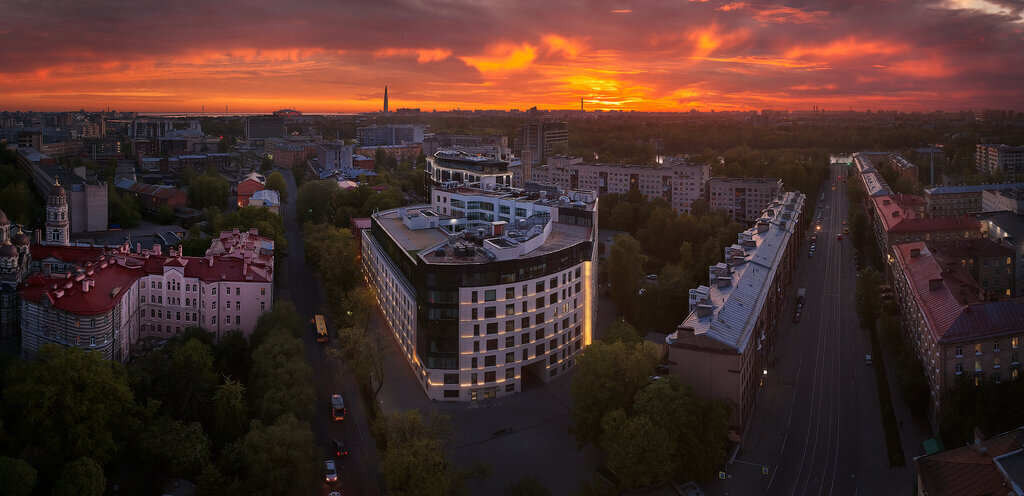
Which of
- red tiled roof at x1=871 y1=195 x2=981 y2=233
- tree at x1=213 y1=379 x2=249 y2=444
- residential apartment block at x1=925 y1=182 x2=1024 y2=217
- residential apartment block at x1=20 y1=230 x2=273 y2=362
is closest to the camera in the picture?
tree at x1=213 y1=379 x2=249 y2=444

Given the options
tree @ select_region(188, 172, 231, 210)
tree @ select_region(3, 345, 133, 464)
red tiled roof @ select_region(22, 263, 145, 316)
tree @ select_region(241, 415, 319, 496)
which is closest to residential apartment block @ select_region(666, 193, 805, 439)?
tree @ select_region(241, 415, 319, 496)

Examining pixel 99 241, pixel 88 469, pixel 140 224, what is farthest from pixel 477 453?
pixel 140 224

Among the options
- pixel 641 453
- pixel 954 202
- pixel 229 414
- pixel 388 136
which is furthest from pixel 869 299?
pixel 388 136

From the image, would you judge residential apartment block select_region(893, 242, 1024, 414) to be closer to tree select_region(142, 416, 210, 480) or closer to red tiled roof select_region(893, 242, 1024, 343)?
red tiled roof select_region(893, 242, 1024, 343)

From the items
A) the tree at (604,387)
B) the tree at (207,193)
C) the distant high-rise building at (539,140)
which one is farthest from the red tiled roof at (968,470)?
the distant high-rise building at (539,140)

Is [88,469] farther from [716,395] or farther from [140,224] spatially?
[140,224]

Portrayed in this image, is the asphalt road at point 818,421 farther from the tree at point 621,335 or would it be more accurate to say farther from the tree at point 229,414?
the tree at point 229,414

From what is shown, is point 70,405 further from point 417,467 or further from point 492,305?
point 492,305
